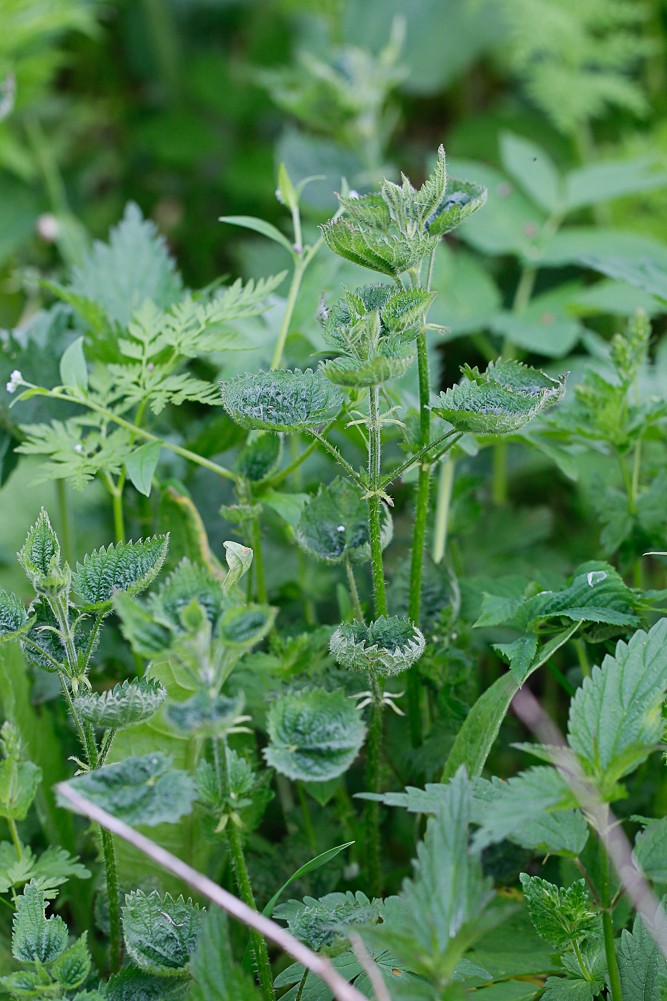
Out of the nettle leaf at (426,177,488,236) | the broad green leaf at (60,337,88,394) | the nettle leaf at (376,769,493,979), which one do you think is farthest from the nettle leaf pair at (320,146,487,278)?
the nettle leaf at (376,769,493,979)

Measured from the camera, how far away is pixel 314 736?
71 centimetres

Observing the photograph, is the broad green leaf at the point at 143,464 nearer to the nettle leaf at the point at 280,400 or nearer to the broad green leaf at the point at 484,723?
the nettle leaf at the point at 280,400

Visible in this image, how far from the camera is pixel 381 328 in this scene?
78 cm

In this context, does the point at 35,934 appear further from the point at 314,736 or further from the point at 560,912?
the point at 560,912

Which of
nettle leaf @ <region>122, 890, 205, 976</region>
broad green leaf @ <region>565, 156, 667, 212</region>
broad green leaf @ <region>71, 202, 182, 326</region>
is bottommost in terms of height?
nettle leaf @ <region>122, 890, 205, 976</region>

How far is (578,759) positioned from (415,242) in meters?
0.41

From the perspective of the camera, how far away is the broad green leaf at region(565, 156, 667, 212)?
163 cm

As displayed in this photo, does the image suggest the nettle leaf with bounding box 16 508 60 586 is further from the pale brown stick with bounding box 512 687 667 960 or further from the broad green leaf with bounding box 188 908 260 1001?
the pale brown stick with bounding box 512 687 667 960

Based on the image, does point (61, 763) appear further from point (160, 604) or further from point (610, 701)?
point (610, 701)

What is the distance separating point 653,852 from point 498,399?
0.36 m

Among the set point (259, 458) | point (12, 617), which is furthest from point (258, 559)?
point (12, 617)

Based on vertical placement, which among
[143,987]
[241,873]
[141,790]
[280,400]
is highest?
[280,400]

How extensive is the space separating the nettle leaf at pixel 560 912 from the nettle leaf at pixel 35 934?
37 cm

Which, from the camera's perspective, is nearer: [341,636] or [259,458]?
[341,636]
